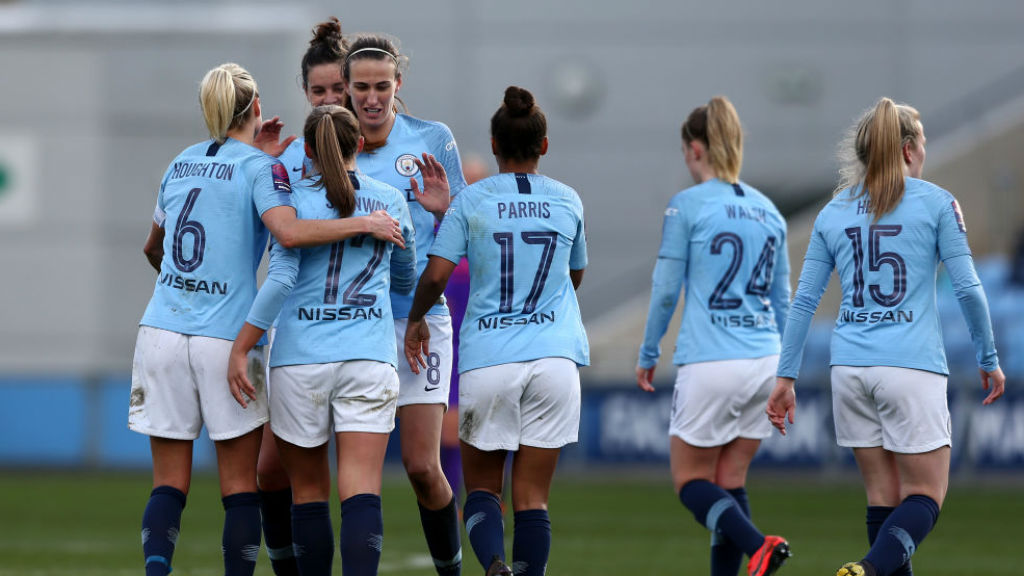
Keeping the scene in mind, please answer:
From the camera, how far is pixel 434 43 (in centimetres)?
2653

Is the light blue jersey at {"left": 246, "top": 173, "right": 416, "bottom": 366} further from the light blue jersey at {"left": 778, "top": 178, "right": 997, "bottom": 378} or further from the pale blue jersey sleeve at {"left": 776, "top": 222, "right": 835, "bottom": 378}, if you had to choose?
the light blue jersey at {"left": 778, "top": 178, "right": 997, "bottom": 378}

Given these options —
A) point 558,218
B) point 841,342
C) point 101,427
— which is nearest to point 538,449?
point 558,218

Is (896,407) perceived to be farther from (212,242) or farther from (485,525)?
(212,242)

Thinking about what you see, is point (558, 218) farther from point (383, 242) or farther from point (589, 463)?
point (589, 463)

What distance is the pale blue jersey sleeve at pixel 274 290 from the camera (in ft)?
18.8

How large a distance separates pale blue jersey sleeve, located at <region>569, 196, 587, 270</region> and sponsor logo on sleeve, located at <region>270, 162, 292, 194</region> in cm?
119

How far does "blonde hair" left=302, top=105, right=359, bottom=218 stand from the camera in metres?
5.86

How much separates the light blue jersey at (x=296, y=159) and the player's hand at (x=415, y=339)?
2.51 ft

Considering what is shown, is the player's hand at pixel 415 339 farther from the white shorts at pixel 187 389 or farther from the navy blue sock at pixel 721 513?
the navy blue sock at pixel 721 513

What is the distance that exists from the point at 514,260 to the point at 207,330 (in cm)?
124

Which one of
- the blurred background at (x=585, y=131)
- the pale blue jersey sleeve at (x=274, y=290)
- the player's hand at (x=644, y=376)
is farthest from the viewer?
the blurred background at (x=585, y=131)

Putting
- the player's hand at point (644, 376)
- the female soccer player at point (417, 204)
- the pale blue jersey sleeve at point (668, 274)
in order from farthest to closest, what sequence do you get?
the player's hand at point (644, 376), the pale blue jersey sleeve at point (668, 274), the female soccer player at point (417, 204)

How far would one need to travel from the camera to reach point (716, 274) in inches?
286

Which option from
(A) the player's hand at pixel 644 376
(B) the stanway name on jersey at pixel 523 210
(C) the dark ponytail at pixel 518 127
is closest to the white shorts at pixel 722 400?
(A) the player's hand at pixel 644 376
